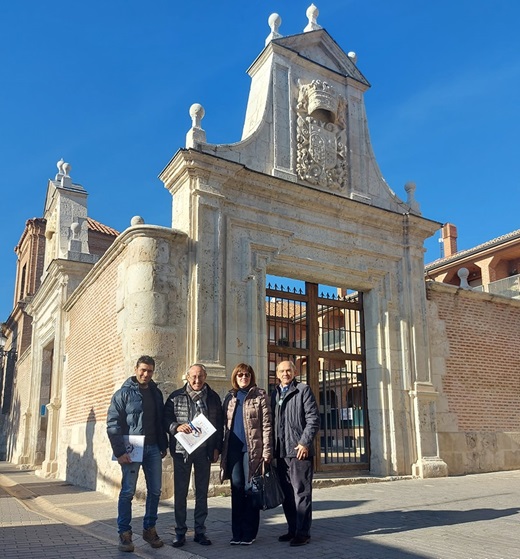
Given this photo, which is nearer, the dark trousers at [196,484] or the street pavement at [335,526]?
the street pavement at [335,526]

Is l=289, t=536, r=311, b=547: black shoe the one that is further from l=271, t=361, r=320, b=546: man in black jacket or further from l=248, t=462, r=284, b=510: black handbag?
l=248, t=462, r=284, b=510: black handbag

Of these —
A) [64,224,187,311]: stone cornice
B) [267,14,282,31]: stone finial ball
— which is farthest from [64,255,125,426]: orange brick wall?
[267,14,282,31]: stone finial ball

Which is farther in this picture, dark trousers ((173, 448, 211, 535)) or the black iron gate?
the black iron gate

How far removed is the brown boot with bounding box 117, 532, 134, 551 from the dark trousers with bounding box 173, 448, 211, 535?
18.4 inches

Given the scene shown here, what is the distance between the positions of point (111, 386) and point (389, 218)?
21.7 feet

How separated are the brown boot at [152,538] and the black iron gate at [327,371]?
5.72 metres

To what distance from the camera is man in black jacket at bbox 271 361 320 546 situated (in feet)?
18.6

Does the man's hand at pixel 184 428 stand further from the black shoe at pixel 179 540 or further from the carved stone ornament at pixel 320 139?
the carved stone ornament at pixel 320 139

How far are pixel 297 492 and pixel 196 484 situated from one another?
0.98m

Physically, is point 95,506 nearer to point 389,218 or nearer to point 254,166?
point 254,166

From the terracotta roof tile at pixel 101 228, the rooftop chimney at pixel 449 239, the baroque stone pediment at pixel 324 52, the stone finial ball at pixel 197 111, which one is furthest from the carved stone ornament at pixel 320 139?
the rooftop chimney at pixel 449 239

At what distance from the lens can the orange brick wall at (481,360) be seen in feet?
43.4

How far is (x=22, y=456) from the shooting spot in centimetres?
1984

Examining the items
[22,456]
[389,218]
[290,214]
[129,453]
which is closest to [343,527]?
[129,453]
